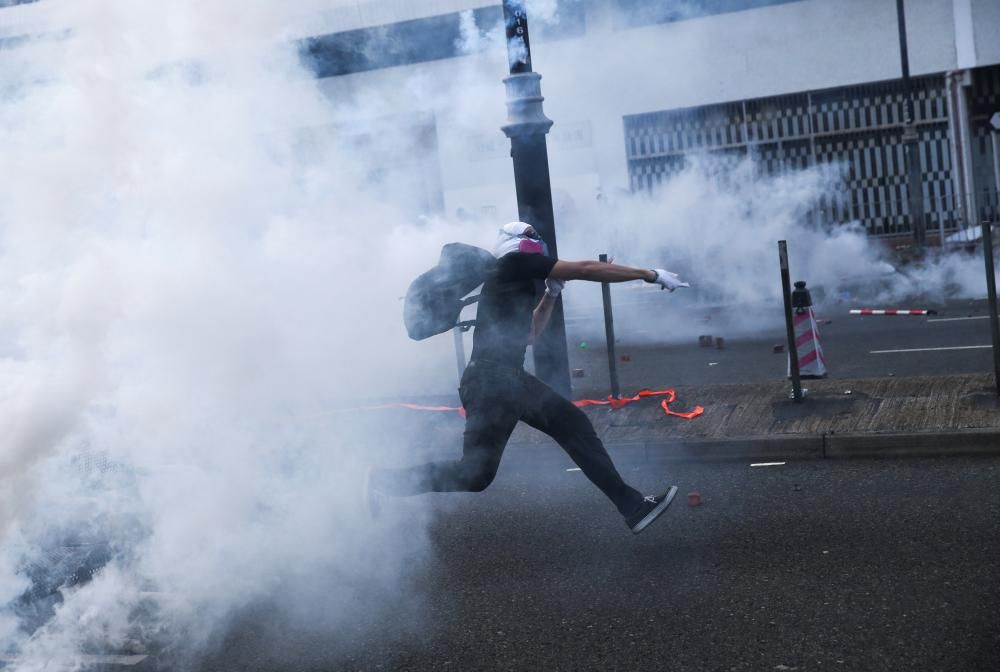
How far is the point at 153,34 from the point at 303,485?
8.33 feet

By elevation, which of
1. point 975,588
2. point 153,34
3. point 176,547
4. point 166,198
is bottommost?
point 975,588

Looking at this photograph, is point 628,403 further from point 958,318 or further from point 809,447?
point 958,318

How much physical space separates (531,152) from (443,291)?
2.94 m

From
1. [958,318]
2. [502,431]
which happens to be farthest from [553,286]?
[958,318]

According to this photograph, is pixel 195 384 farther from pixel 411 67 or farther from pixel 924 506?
pixel 411 67

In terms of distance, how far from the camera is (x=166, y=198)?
5953mm

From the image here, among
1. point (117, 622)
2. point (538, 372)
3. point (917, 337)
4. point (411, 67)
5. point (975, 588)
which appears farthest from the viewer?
point (917, 337)

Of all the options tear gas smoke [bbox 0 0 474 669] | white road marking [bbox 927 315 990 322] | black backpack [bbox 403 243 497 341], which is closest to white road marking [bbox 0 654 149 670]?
tear gas smoke [bbox 0 0 474 669]

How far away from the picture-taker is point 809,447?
6.97m

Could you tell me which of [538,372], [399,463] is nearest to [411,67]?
[538,372]

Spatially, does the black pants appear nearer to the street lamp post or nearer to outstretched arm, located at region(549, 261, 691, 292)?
outstretched arm, located at region(549, 261, 691, 292)

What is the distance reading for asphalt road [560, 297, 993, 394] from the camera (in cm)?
999

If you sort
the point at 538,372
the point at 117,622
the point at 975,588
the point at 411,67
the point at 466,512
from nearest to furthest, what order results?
the point at 975,588, the point at 117,622, the point at 466,512, the point at 538,372, the point at 411,67

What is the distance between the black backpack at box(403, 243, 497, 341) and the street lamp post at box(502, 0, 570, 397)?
7.84 ft
